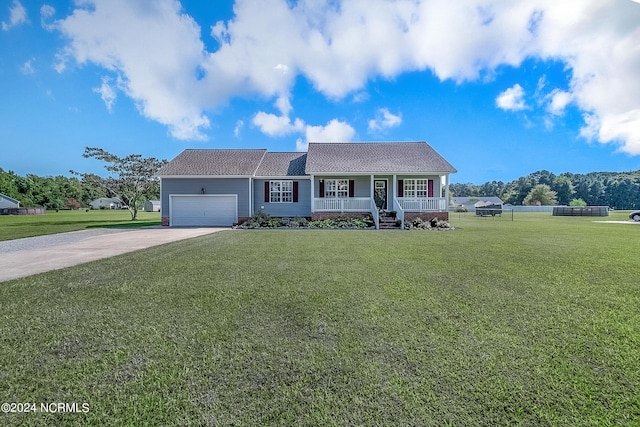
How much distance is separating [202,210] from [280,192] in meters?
5.05

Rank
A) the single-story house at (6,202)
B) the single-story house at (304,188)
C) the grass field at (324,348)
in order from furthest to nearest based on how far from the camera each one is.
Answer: the single-story house at (6,202)
the single-story house at (304,188)
the grass field at (324,348)

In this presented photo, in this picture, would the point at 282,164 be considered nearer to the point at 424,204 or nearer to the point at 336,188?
the point at 336,188

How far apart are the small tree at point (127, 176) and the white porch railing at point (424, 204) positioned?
2032 centimetres

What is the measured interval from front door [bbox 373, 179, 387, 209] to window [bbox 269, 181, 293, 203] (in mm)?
5421

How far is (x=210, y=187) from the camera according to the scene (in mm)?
18266

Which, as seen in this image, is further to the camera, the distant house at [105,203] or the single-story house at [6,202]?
the distant house at [105,203]

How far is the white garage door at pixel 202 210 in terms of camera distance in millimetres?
18344

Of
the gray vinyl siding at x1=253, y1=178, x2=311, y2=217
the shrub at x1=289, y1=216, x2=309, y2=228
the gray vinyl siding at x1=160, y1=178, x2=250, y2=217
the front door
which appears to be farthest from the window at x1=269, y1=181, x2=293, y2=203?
the front door

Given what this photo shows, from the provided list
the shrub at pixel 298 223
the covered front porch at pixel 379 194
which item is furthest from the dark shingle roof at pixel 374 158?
the shrub at pixel 298 223

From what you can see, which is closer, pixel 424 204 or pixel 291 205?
pixel 424 204

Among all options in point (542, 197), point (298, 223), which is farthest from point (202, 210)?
point (542, 197)

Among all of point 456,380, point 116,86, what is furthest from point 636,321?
point 116,86

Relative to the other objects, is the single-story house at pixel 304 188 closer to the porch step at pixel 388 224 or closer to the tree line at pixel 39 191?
the porch step at pixel 388 224

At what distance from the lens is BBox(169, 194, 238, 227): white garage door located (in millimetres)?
18344
